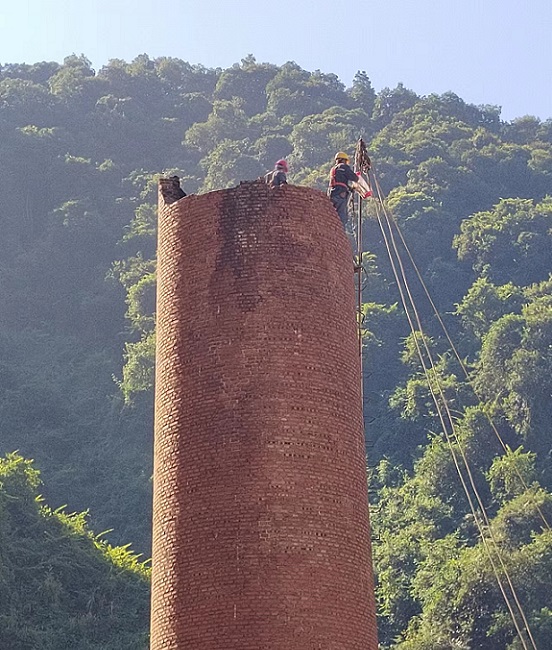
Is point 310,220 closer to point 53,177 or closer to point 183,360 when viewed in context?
point 183,360

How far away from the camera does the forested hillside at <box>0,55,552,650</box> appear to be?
4738cm

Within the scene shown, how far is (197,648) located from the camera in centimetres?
1277

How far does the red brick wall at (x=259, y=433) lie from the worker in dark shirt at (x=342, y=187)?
514 mm

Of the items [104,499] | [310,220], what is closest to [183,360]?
[310,220]

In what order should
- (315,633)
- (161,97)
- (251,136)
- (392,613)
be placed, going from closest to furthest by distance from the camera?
(315,633), (392,613), (251,136), (161,97)

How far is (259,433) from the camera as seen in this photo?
43.7 ft

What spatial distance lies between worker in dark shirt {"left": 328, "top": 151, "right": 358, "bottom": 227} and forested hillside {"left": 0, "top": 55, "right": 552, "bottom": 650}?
61.3 feet

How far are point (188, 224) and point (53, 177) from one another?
77732 millimetres

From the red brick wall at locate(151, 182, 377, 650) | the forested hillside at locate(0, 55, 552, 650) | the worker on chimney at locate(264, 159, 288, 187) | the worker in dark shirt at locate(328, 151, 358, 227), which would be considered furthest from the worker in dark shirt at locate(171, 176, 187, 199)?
the forested hillside at locate(0, 55, 552, 650)

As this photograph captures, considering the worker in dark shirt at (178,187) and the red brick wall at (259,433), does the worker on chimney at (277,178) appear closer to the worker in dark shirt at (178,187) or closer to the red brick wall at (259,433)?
the red brick wall at (259,433)

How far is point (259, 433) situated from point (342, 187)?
3331 mm

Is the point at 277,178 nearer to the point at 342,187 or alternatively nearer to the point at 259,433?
the point at 342,187

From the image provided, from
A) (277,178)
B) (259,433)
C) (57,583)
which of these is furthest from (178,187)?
(57,583)

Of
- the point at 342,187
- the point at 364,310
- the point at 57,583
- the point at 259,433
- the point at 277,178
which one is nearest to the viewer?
the point at 259,433
